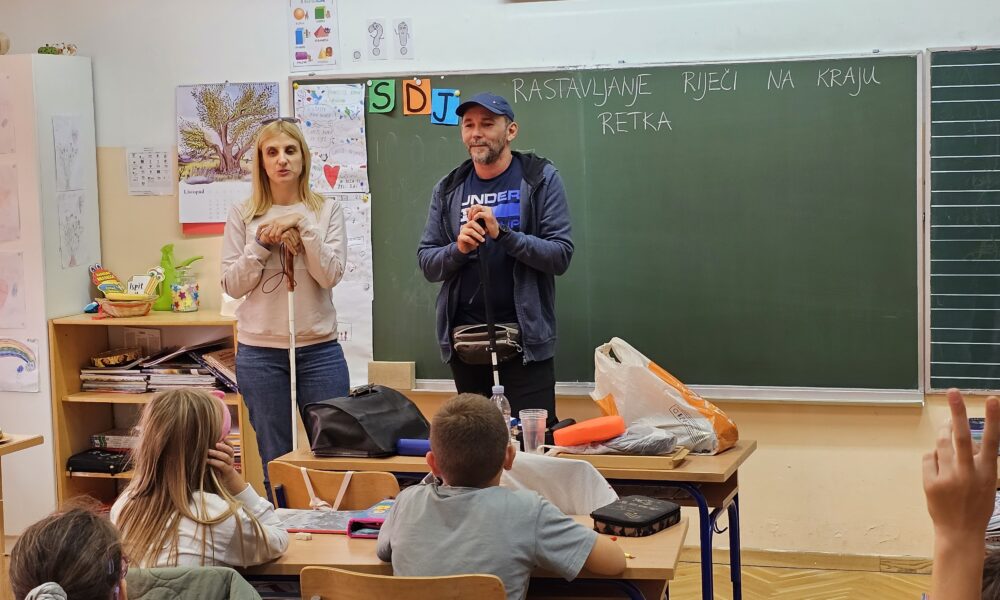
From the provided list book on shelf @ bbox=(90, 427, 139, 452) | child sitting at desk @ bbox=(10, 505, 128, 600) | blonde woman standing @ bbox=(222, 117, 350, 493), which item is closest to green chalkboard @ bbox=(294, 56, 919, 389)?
blonde woman standing @ bbox=(222, 117, 350, 493)

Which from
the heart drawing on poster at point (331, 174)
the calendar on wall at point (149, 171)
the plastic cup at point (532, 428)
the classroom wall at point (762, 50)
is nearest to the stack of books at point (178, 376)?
the calendar on wall at point (149, 171)

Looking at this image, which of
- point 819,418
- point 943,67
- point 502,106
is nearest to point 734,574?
point 819,418

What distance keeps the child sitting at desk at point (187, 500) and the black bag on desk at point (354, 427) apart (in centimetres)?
96

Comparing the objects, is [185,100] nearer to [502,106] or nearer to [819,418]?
[502,106]

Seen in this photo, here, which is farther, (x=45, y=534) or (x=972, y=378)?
(x=972, y=378)

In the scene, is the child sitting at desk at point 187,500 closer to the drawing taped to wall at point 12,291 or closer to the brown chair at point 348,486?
the brown chair at point 348,486

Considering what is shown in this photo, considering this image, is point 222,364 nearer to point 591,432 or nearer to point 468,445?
point 591,432

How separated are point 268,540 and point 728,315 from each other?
261 centimetres

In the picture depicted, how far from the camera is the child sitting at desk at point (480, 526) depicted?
2.26m

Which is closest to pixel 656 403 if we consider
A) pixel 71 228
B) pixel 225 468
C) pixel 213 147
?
pixel 225 468

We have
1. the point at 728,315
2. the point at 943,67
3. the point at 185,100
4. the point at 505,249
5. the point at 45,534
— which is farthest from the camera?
the point at 185,100

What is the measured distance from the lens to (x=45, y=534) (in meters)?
1.76

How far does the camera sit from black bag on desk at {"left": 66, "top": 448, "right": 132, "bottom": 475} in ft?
16.7

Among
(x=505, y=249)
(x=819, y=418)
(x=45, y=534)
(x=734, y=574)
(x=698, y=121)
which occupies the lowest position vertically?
(x=734, y=574)
